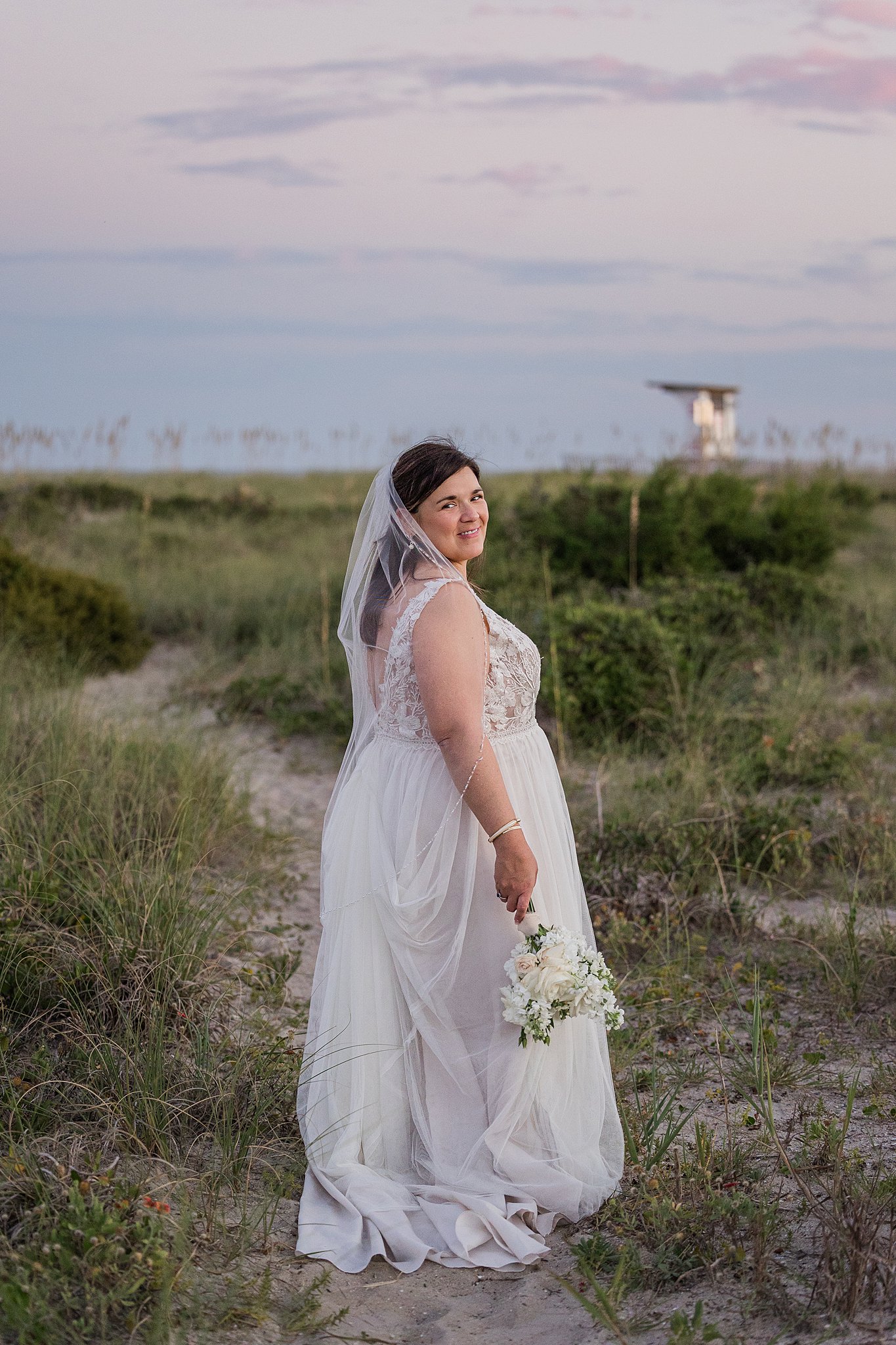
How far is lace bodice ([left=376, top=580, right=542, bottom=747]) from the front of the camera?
10.2 feet

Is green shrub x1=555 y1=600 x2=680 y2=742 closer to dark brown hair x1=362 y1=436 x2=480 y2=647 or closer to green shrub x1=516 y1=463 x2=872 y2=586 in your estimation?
green shrub x1=516 y1=463 x2=872 y2=586

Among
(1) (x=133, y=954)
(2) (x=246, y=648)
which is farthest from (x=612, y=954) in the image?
(2) (x=246, y=648)

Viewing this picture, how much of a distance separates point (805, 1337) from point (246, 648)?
8.30 meters

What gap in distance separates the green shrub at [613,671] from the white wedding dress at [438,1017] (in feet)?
13.7

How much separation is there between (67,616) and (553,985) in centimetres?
790

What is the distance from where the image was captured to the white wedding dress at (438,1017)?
124 inches

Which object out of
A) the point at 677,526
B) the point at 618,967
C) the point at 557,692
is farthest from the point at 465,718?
the point at 677,526

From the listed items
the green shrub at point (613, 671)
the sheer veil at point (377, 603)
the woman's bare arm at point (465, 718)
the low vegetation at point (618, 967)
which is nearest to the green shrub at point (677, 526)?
the low vegetation at point (618, 967)

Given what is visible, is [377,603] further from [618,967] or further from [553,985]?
[618,967]

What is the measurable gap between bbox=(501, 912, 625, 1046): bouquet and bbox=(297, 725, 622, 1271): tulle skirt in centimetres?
18

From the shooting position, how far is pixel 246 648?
1020 centimetres

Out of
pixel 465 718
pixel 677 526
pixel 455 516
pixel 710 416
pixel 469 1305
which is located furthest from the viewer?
pixel 710 416

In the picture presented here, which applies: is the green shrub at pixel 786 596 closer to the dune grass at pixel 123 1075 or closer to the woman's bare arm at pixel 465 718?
the dune grass at pixel 123 1075

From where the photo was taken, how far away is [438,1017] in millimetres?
3205
